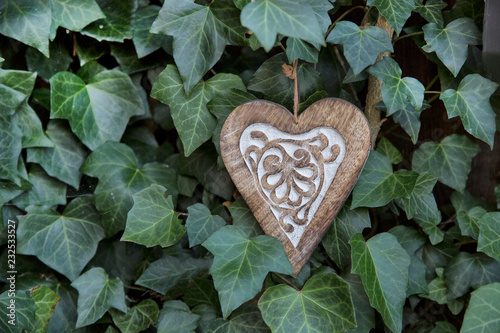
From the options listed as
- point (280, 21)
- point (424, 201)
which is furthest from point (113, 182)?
point (424, 201)

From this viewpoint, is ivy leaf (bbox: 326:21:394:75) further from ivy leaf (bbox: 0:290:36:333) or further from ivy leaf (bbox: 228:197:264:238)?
ivy leaf (bbox: 0:290:36:333)

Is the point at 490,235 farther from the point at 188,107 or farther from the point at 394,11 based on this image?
the point at 188,107

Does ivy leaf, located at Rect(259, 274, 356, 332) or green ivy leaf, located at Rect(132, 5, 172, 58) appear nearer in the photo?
ivy leaf, located at Rect(259, 274, 356, 332)

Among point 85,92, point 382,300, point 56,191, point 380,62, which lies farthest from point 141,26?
point 382,300

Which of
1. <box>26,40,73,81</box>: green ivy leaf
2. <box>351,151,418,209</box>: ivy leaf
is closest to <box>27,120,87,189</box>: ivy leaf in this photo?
<box>26,40,73,81</box>: green ivy leaf

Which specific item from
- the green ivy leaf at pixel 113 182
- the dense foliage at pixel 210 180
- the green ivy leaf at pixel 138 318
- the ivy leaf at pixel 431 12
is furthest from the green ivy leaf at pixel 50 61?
the ivy leaf at pixel 431 12

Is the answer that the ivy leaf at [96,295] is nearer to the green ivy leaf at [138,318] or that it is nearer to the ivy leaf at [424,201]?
the green ivy leaf at [138,318]
